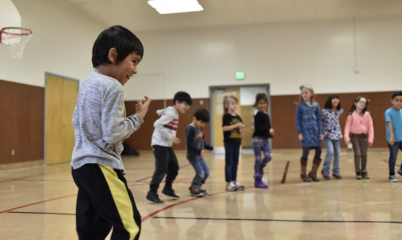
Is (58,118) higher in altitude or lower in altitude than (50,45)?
lower

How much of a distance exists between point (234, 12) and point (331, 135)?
613 cm

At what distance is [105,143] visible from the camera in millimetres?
1381

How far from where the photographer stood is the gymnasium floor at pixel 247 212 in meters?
2.51

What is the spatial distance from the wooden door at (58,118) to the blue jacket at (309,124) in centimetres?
671

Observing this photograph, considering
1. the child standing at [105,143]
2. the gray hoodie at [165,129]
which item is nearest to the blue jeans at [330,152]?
the gray hoodie at [165,129]

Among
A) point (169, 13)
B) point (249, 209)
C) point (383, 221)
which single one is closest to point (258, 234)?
point (249, 209)

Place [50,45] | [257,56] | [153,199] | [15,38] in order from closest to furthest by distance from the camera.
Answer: [153,199] < [15,38] < [50,45] < [257,56]

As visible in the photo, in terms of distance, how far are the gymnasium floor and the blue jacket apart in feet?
2.00

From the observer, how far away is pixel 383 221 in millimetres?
2732

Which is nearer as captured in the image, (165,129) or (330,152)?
(165,129)

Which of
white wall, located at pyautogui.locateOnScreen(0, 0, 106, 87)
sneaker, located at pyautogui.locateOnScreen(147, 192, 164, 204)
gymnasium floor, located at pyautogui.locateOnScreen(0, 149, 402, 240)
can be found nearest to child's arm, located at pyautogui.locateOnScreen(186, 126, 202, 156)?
gymnasium floor, located at pyautogui.locateOnScreen(0, 149, 402, 240)

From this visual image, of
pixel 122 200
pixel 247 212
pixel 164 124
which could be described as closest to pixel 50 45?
pixel 164 124

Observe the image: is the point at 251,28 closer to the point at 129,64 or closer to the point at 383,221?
the point at 383,221

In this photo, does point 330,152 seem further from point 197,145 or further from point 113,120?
point 113,120
